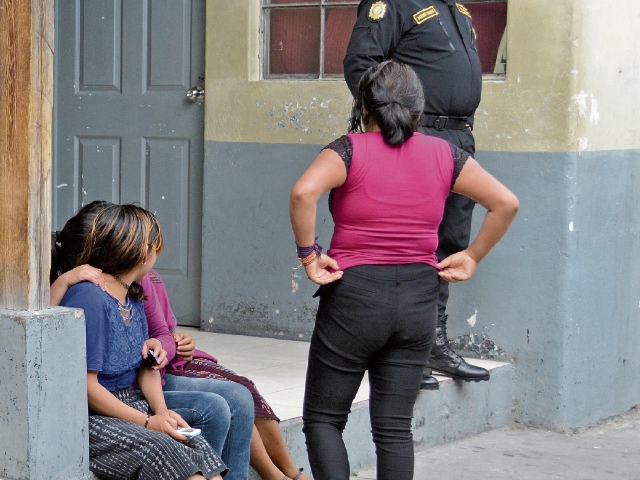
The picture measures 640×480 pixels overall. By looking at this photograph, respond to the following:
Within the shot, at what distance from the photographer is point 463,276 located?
3.29m

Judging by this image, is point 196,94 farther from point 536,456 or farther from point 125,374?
point 125,374

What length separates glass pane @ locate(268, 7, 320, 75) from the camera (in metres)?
5.46

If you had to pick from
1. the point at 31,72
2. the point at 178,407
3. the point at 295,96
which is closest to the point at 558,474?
the point at 178,407

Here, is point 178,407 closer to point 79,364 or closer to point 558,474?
point 79,364

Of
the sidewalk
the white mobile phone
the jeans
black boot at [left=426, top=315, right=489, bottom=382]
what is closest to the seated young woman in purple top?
the jeans

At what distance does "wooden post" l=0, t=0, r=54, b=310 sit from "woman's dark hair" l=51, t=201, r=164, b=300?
0.21 meters

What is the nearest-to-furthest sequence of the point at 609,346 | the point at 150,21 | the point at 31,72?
the point at 31,72 → the point at 609,346 → the point at 150,21

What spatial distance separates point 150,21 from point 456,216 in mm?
2168

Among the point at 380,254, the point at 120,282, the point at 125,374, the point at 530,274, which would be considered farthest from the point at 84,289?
the point at 530,274

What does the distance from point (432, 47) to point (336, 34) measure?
111cm

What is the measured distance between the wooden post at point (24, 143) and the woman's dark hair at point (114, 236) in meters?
0.21

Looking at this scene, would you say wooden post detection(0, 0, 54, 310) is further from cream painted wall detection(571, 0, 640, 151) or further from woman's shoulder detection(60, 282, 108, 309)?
cream painted wall detection(571, 0, 640, 151)

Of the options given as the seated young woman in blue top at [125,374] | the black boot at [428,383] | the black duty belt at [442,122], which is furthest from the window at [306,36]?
the seated young woman in blue top at [125,374]

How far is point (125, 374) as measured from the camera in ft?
10.6
